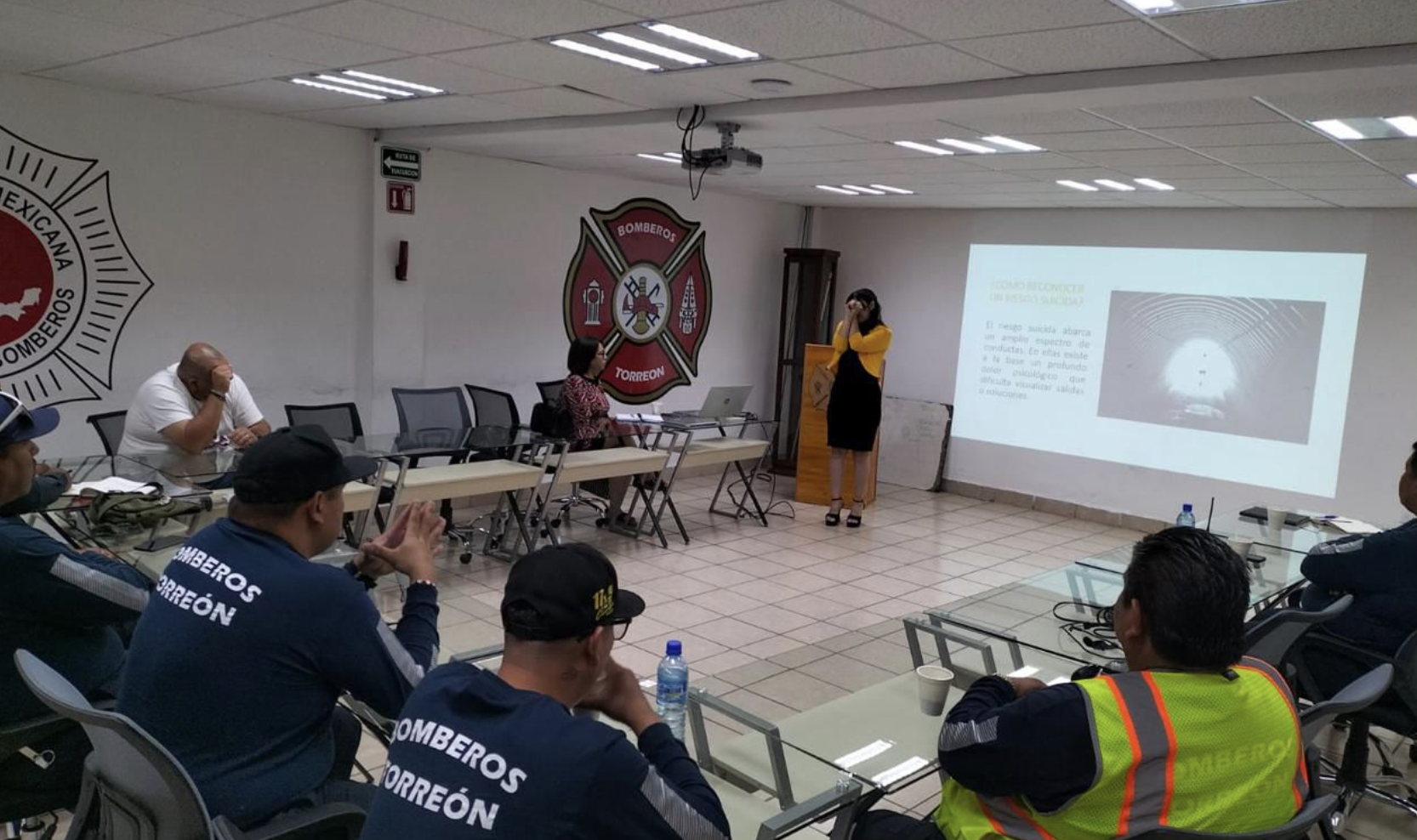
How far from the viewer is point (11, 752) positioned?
214 centimetres

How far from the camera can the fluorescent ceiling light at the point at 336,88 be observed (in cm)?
476

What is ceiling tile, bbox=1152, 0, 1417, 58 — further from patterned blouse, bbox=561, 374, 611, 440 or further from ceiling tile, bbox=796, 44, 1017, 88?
patterned blouse, bbox=561, 374, 611, 440

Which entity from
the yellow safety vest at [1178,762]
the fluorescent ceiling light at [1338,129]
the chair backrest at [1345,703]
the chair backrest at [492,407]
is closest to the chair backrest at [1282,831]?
the yellow safety vest at [1178,762]

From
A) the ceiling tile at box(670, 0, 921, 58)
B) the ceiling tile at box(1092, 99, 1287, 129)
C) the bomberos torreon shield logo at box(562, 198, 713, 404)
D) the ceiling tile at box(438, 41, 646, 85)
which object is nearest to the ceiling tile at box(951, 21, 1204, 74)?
the ceiling tile at box(670, 0, 921, 58)

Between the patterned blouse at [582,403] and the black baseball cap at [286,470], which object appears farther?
the patterned blouse at [582,403]

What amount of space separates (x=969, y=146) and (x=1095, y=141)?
0.69 metres

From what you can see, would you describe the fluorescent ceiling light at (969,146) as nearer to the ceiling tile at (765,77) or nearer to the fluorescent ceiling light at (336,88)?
the ceiling tile at (765,77)

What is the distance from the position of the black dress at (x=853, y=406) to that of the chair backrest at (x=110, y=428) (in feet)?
15.1

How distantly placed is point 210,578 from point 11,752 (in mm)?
773

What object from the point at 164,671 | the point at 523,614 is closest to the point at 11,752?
the point at 164,671

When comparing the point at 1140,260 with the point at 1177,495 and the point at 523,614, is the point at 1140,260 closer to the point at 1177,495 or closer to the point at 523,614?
the point at 1177,495

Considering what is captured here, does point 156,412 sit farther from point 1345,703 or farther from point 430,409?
point 1345,703

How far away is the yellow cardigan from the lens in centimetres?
735

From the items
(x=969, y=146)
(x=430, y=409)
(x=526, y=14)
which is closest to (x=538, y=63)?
(x=526, y=14)
